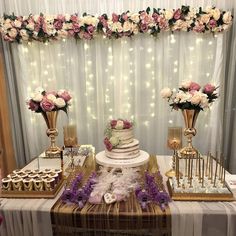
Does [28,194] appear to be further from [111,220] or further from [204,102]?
[204,102]

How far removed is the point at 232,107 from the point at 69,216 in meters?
2.00

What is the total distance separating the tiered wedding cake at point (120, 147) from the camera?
72.7 inches

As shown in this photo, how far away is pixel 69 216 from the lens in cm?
134

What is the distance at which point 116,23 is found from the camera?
7.73 feet

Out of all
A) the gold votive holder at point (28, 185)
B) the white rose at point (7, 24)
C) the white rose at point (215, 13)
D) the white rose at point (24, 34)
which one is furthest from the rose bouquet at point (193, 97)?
the white rose at point (7, 24)

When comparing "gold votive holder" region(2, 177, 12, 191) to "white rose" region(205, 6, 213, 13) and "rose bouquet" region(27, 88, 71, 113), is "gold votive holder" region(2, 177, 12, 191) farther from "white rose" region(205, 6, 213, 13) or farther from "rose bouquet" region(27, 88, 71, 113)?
"white rose" region(205, 6, 213, 13)

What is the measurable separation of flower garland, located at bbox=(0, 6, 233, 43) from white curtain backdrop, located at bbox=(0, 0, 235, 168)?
0.37ft

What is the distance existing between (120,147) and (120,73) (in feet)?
3.22

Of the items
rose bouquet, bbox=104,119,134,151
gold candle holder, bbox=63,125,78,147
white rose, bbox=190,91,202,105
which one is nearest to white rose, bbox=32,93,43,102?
gold candle holder, bbox=63,125,78,147

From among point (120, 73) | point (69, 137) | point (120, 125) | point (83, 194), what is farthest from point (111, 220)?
point (120, 73)

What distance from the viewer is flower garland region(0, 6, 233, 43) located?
2.30 metres

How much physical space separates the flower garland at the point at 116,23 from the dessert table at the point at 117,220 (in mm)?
1616

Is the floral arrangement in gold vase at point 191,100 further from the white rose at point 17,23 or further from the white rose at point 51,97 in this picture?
the white rose at point 17,23

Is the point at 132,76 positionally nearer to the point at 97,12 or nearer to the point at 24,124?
the point at 97,12
